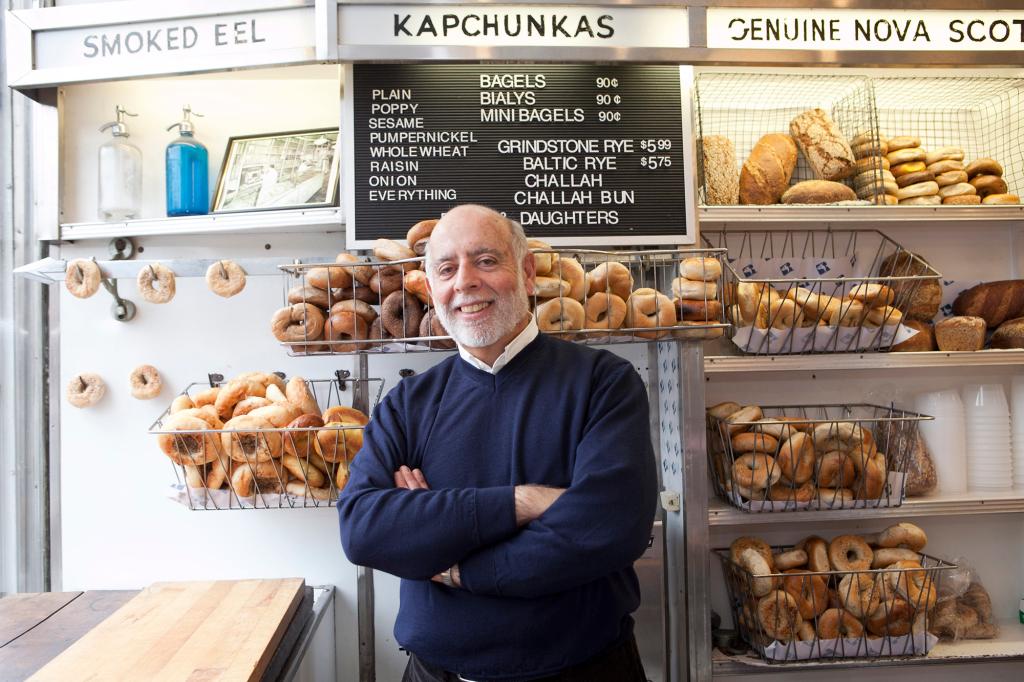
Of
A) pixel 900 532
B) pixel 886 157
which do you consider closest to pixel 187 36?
pixel 886 157

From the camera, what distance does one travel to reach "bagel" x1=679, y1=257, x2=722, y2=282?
1922 millimetres

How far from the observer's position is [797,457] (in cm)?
221

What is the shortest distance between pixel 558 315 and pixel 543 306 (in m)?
0.04

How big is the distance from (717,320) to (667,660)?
3.49 feet

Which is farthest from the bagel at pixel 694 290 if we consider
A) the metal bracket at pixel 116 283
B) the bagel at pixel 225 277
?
the metal bracket at pixel 116 283

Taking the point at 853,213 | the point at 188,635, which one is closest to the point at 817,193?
the point at 853,213

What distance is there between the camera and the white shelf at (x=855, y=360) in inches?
89.5

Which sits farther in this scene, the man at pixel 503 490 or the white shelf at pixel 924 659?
the white shelf at pixel 924 659

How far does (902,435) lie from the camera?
238cm

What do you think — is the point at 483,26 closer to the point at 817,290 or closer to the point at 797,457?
the point at 817,290

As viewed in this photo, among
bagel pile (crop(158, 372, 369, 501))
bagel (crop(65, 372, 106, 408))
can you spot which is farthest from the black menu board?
bagel (crop(65, 372, 106, 408))

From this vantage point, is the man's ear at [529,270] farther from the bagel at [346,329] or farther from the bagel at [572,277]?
the bagel at [346,329]

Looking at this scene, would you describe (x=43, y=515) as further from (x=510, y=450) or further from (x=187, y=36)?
(x=510, y=450)

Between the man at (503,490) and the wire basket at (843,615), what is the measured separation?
2.35 ft
